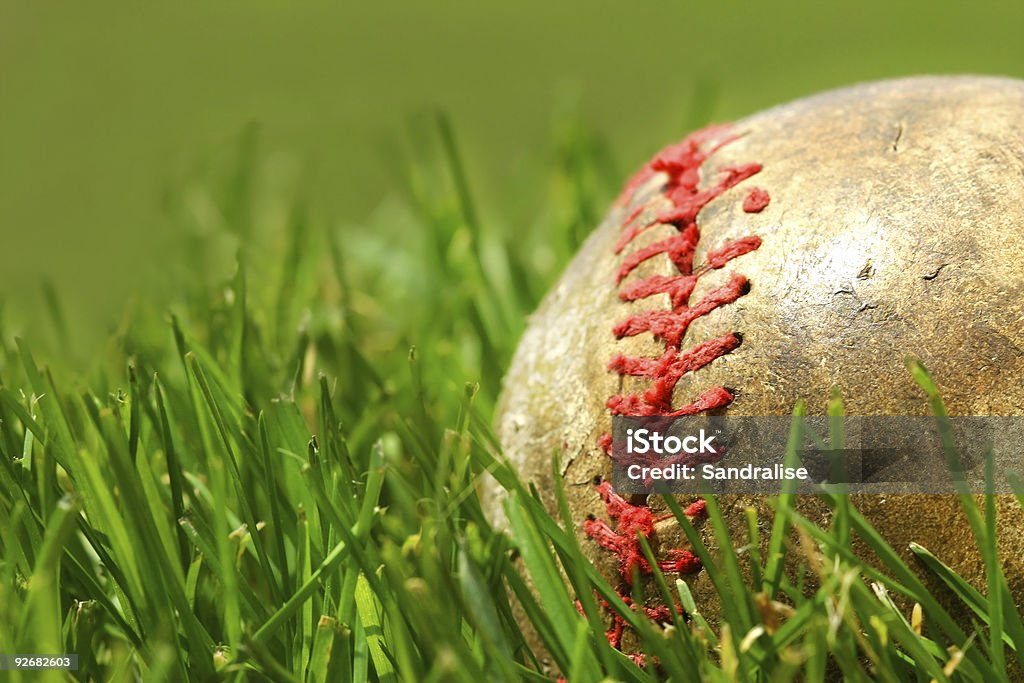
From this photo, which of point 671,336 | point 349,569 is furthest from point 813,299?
point 349,569

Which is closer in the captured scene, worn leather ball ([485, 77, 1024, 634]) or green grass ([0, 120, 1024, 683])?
green grass ([0, 120, 1024, 683])

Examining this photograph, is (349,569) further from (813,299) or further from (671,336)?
(813,299)

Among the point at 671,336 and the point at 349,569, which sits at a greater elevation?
the point at 671,336

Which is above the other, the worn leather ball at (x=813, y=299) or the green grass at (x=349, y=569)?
the worn leather ball at (x=813, y=299)

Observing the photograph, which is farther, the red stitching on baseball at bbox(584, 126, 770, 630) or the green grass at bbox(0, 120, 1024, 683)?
the red stitching on baseball at bbox(584, 126, 770, 630)

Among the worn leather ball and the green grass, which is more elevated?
the worn leather ball

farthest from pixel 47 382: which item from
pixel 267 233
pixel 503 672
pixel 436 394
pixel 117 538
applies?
pixel 267 233

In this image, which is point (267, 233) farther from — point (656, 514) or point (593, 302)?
point (656, 514)
